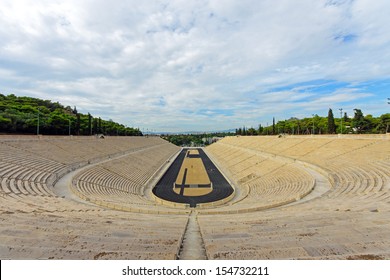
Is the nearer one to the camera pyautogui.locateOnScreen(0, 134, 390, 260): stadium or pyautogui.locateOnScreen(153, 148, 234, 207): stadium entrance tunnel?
pyautogui.locateOnScreen(0, 134, 390, 260): stadium

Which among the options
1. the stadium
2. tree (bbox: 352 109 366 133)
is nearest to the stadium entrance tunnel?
the stadium

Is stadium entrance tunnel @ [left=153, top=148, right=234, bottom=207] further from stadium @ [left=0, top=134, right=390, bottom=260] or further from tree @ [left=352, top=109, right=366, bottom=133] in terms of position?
tree @ [left=352, top=109, right=366, bottom=133]

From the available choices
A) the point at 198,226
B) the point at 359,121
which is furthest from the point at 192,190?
the point at 359,121

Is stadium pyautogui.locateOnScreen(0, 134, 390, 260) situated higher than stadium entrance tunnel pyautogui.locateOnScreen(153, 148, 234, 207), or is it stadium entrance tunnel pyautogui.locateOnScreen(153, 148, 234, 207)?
stadium pyautogui.locateOnScreen(0, 134, 390, 260)

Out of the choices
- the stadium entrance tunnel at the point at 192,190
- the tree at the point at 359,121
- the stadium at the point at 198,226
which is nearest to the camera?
the stadium at the point at 198,226

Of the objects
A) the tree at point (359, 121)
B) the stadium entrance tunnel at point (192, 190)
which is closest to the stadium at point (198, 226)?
the stadium entrance tunnel at point (192, 190)

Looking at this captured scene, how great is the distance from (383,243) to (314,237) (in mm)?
1237

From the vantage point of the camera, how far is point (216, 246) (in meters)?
4.80

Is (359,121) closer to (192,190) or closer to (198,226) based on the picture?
(192,190)

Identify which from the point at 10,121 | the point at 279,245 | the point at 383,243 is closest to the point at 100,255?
the point at 279,245

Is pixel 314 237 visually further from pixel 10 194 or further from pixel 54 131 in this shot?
pixel 54 131

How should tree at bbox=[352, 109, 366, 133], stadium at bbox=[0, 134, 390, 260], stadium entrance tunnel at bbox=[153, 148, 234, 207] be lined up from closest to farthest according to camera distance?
stadium at bbox=[0, 134, 390, 260], stadium entrance tunnel at bbox=[153, 148, 234, 207], tree at bbox=[352, 109, 366, 133]

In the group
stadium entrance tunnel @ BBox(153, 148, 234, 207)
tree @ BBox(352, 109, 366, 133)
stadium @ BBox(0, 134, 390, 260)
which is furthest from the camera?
tree @ BBox(352, 109, 366, 133)

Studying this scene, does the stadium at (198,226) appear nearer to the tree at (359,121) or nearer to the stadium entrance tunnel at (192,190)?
the stadium entrance tunnel at (192,190)
